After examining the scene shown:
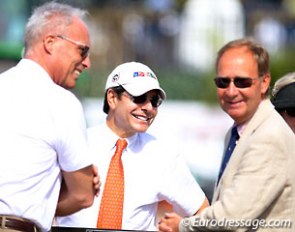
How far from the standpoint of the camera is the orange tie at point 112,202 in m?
5.01

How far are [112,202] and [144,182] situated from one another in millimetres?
204

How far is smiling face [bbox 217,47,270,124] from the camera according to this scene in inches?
197

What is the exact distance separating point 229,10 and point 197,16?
2.02ft

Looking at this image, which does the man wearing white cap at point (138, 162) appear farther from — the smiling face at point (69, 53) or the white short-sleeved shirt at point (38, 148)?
the white short-sleeved shirt at point (38, 148)

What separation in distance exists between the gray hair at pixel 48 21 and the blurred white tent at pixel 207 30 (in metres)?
12.0

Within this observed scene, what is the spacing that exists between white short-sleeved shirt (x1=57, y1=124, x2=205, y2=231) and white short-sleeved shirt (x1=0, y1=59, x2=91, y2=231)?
0.45 m

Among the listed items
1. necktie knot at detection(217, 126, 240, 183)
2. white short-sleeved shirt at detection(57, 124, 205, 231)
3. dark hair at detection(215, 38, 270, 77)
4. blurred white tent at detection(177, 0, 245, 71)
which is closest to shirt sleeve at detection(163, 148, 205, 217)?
white short-sleeved shirt at detection(57, 124, 205, 231)

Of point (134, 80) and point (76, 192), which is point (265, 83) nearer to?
point (134, 80)

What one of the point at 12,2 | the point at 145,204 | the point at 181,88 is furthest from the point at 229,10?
the point at 145,204

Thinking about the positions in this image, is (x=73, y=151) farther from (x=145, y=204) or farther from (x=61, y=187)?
(x=145, y=204)

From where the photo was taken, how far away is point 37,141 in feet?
15.0

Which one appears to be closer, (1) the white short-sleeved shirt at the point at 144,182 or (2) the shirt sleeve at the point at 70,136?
(2) the shirt sleeve at the point at 70,136

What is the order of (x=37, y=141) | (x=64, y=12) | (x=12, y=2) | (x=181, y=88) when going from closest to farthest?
(x=37, y=141), (x=64, y=12), (x=12, y=2), (x=181, y=88)

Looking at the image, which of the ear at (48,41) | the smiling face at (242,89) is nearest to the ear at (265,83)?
the smiling face at (242,89)
